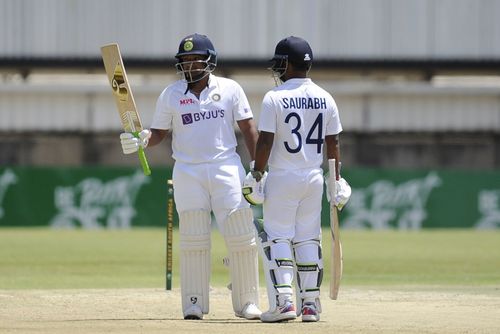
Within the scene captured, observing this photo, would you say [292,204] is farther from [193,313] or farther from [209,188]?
[193,313]

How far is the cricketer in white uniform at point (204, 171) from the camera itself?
10.5m

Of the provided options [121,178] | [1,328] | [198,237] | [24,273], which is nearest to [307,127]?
[198,237]

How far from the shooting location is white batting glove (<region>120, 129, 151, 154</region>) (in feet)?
34.2

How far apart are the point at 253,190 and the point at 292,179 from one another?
335mm

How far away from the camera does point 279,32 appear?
34.3 m

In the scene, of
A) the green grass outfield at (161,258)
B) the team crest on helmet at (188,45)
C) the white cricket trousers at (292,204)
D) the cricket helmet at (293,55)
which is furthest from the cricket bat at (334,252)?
the green grass outfield at (161,258)

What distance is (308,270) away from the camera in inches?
406

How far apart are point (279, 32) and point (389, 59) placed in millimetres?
3150

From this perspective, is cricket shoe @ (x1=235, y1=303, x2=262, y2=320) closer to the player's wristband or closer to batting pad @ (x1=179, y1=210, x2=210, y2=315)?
batting pad @ (x1=179, y1=210, x2=210, y2=315)

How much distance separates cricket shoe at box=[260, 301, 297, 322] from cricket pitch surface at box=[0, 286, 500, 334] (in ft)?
0.22

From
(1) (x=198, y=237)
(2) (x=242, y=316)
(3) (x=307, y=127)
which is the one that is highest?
(3) (x=307, y=127)

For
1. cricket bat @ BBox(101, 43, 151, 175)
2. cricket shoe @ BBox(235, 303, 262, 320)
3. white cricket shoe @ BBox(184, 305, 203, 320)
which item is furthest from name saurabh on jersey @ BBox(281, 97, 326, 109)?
white cricket shoe @ BBox(184, 305, 203, 320)

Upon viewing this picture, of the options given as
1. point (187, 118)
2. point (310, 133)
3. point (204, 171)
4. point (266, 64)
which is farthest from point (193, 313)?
point (266, 64)

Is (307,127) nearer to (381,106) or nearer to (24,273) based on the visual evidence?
(24,273)
